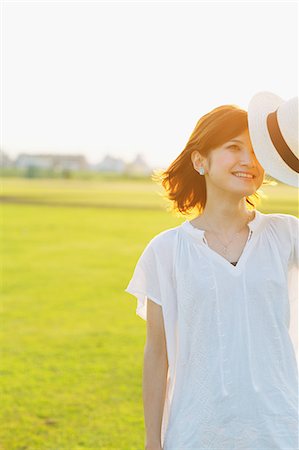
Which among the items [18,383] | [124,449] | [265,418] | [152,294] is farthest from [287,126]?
[18,383]

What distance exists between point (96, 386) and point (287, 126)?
423cm

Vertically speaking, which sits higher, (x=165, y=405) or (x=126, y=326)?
(x=165, y=405)

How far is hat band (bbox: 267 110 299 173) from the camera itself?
2.23m

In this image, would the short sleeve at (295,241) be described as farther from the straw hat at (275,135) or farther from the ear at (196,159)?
the ear at (196,159)

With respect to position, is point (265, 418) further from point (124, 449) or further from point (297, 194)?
point (297, 194)

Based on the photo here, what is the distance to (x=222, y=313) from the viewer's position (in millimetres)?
2127

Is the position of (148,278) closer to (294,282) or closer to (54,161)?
(294,282)

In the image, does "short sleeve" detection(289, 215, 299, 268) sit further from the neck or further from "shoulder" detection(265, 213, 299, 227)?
the neck

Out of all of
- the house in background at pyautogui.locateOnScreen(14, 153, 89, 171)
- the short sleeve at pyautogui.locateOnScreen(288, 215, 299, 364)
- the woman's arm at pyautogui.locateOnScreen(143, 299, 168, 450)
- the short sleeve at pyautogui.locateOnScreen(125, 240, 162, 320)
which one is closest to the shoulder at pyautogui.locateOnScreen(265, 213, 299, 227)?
the short sleeve at pyautogui.locateOnScreen(288, 215, 299, 364)

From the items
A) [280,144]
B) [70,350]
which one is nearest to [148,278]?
[280,144]

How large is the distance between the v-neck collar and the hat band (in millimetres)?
196

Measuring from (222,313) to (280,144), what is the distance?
1.88 ft

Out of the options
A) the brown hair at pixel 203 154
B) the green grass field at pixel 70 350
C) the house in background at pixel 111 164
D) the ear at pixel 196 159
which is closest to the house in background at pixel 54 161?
the house in background at pixel 111 164

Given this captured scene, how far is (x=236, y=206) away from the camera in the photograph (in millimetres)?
2277
